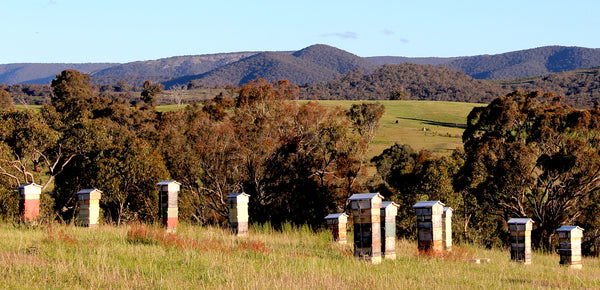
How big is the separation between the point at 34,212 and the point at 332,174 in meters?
23.3

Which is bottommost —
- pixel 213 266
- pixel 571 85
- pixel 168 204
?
pixel 213 266

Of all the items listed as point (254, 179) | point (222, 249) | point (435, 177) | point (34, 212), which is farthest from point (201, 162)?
point (222, 249)

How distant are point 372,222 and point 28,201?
10.8 m

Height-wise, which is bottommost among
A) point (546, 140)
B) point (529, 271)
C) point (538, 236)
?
point (538, 236)

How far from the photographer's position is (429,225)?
54.3ft

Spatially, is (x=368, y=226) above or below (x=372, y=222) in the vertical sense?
below

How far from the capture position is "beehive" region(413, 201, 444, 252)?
1653cm

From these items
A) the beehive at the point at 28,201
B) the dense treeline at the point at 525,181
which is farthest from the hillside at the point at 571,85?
the beehive at the point at 28,201

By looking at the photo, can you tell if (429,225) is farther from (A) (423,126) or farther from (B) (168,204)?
Result: (A) (423,126)

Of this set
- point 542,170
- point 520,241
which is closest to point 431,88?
point 542,170

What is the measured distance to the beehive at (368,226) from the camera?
47.7 feet

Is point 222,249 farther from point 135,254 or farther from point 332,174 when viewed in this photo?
point 332,174

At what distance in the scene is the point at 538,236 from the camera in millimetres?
36281

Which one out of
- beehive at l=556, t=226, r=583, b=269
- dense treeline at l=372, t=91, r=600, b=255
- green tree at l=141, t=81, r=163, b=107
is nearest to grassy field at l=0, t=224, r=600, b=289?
beehive at l=556, t=226, r=583, b=269
